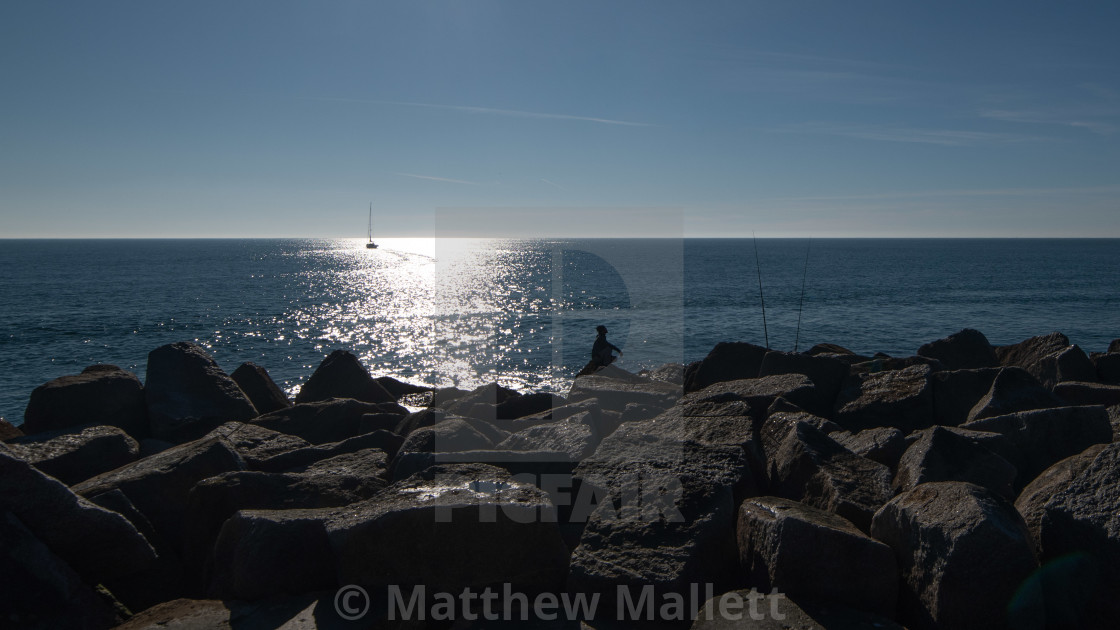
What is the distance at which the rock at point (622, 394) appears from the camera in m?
8.46

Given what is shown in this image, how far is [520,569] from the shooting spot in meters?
4.42

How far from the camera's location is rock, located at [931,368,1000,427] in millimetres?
8000

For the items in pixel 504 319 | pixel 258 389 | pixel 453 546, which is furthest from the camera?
pixel 504 319

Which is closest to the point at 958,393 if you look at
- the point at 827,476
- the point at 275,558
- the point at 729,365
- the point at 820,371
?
the point at 820,371

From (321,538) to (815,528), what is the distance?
3316 millimetres

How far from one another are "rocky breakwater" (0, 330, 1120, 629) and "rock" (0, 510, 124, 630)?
0.01 meters

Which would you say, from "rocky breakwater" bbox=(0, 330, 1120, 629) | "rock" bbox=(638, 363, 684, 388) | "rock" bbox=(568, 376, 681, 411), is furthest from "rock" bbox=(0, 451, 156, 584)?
"rock" bbox=(638, 363, 684, 388)

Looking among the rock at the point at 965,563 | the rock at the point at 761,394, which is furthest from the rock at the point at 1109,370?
the rock at the point at 965,563

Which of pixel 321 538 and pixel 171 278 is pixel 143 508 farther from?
pixel 171 278

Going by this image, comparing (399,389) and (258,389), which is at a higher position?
(258,389)

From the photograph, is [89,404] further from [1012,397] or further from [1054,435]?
[1012,397]

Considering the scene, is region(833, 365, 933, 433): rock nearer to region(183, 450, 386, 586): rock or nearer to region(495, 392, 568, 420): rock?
region(495, 392, 568, 420): rock

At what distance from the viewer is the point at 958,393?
8.17m

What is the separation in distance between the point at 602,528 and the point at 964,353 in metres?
11.0
